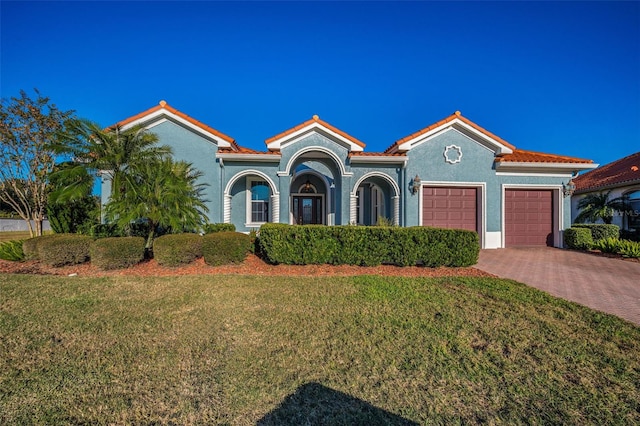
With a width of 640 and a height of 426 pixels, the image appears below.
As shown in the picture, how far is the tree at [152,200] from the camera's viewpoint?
26.2 feet

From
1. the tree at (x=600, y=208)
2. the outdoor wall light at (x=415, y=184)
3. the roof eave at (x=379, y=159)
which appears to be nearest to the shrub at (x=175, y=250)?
the roof eave at (x=379, y=159)

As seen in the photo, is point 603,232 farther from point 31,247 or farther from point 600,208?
point 31,247

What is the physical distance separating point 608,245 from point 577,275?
17.6 feet

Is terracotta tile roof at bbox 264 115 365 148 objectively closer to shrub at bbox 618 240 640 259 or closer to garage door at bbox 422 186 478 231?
garage door at bbox 422 186 478 231

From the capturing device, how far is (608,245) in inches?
410

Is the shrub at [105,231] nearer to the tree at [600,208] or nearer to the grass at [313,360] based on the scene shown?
the grass at [313,360]

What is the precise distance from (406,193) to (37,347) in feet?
39.0

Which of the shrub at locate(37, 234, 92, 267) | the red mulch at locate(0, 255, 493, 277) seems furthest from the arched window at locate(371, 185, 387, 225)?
the shrub at locate(37, 234, 92, 267)

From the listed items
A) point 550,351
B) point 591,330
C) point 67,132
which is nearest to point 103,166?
point 67,132

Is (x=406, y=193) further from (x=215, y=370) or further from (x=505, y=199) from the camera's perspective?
(x=215, y=370)

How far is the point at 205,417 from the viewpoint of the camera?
222 centimetres

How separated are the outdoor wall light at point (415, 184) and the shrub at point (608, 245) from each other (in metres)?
7.52

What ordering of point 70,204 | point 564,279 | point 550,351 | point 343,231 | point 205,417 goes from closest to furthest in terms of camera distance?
point 205,417 → point 550,351 → point 564,279 → point 343,231 → point 70,204

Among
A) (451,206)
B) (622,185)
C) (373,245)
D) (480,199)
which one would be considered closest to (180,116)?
(373,245)
